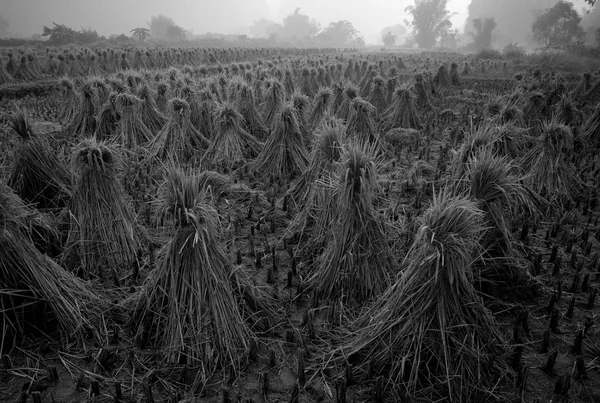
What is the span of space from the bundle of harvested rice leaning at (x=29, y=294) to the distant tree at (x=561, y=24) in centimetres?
5566

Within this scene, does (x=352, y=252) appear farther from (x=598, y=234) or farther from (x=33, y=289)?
(x=598, y=234)

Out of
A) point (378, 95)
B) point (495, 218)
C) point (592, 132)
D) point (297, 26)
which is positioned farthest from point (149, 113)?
point (297, 26)

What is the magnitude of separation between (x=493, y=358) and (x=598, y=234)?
2999 mm

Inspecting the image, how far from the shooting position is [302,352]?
271 centimetres

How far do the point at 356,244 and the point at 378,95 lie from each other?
920 cm

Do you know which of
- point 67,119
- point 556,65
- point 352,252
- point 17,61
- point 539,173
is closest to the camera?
point 352,252

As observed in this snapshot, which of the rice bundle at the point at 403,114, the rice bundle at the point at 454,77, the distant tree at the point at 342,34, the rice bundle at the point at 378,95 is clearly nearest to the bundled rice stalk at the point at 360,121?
the rice bundle at the point at 403,114

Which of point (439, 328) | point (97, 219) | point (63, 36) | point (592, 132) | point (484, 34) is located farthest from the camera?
point (484, 34)

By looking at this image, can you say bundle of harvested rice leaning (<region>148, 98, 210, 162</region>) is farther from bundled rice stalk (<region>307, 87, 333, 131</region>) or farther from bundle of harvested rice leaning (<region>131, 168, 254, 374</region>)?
bundle of harvested rice leaning (<region>131, 168, 254, 374</region>)

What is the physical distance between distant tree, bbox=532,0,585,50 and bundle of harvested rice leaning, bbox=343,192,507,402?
54296 millimetres

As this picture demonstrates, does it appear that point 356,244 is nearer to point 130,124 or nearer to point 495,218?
point 495,218

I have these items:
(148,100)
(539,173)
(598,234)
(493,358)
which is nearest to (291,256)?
(493,358)

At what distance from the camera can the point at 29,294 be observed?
2.95 metres

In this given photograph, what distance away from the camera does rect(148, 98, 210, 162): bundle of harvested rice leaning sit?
7.03 m
